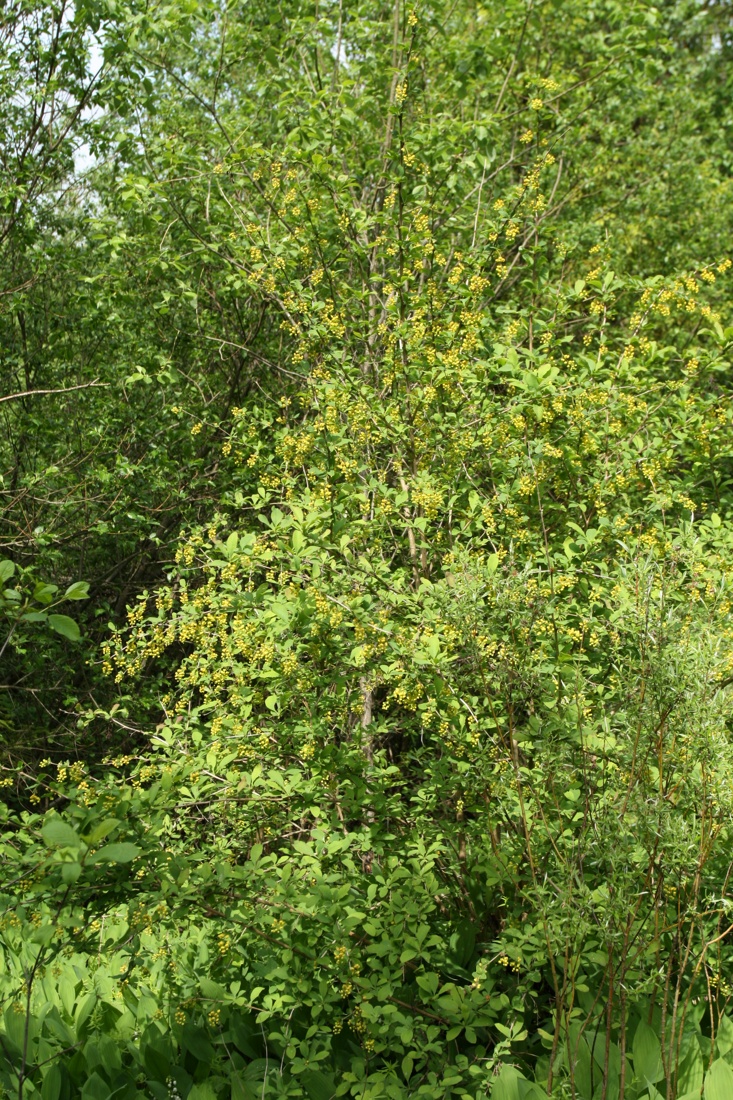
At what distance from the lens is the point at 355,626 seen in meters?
3.07

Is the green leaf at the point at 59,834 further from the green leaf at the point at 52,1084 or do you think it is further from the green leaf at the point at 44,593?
the green leaf at the point at 52,1084

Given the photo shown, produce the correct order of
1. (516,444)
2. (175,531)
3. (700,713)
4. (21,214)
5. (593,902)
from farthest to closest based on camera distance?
(175,531)
(21,214)
(516,444)
(593,902)
(700,713)

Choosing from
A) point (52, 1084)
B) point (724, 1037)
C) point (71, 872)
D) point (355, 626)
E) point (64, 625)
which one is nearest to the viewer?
point (71, 872)

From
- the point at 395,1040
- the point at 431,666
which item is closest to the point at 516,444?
the point at 431,666

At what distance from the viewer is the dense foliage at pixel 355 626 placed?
2.67 m

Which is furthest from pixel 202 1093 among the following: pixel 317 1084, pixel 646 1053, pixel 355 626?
pixel 355 626

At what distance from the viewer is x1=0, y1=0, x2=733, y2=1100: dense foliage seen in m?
Answer: 2.67

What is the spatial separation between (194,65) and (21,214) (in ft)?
9.96

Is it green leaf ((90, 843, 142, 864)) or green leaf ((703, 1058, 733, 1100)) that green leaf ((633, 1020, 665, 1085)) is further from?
green leaf ((90, 843, 142, 864))

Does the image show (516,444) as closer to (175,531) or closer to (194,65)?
(175,531)

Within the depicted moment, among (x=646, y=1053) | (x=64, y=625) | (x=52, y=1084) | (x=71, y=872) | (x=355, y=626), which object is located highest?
(x=64, y=625)

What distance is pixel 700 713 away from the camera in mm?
2396

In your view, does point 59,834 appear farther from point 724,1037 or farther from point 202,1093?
point 724,1037

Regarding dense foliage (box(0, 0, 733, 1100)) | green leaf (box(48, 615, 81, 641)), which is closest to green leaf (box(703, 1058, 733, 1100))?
dense foliage (box(0, 0, 733, 1100))
